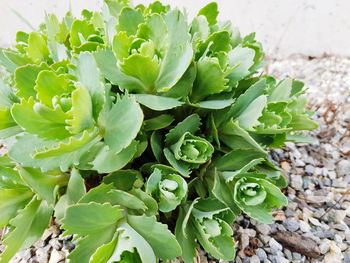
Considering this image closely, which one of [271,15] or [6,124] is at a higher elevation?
[6,124]

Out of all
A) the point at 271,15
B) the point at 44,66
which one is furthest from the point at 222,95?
the point at 271,15

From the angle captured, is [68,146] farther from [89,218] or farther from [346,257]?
[346,257]

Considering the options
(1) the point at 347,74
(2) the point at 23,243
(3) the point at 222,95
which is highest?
(3) the point at 222,95

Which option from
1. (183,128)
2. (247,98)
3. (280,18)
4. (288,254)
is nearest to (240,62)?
(247,98)

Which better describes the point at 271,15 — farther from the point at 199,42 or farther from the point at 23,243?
the point at 23,243

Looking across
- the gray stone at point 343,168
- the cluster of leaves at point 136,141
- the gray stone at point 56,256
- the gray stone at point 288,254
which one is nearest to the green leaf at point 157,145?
the cluster of leaves at point 136,141

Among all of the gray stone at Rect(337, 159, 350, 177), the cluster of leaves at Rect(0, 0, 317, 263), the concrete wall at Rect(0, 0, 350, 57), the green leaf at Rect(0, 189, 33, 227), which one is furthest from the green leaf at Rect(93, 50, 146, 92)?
the concrete wall at Rect(0, 0, 350, 57)

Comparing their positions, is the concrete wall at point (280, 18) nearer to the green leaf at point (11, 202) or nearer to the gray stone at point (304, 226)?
the gray stone at point (304, 226)
